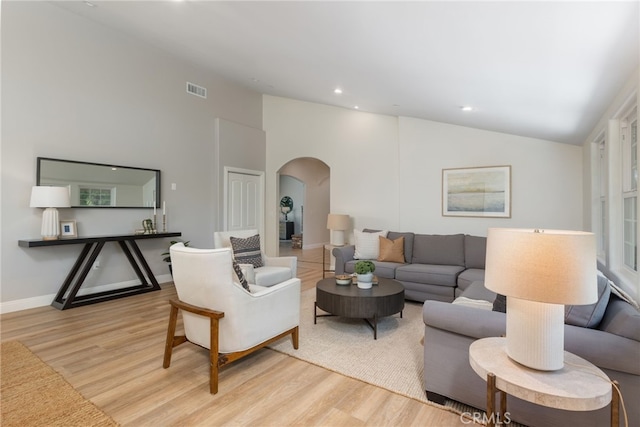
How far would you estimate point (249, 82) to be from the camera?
5.96m

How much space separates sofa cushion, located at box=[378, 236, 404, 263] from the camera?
4.71m

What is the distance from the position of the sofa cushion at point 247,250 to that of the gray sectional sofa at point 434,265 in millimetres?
1261

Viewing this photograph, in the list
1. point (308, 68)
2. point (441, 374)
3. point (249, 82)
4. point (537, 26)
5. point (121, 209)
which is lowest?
point (441, 374)

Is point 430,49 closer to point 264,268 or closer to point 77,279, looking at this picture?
point 264,268

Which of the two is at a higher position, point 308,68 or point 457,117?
point 308,68

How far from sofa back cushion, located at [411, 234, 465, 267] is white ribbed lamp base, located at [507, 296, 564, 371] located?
3178 mm

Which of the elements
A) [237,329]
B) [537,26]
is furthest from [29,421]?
[537,26]

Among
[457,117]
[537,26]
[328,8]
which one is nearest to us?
[537,26]

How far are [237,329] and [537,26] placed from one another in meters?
2.57

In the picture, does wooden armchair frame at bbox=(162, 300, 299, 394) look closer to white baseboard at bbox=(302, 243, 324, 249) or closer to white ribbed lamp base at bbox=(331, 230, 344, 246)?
white ribbed lamp base at bbox=(331, 230, 344, 246)

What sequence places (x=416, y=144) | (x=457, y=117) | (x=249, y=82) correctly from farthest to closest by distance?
1. (x=249, y=82)
2. (x=416, y=144)
3. (x=457, y=117)

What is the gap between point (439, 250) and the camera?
4.57m

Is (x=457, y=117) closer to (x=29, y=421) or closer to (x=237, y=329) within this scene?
(x=237, y=329)

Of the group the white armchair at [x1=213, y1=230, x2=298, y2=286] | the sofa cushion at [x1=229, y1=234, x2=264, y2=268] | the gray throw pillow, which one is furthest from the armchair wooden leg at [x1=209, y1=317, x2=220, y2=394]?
the gray throw pillow
